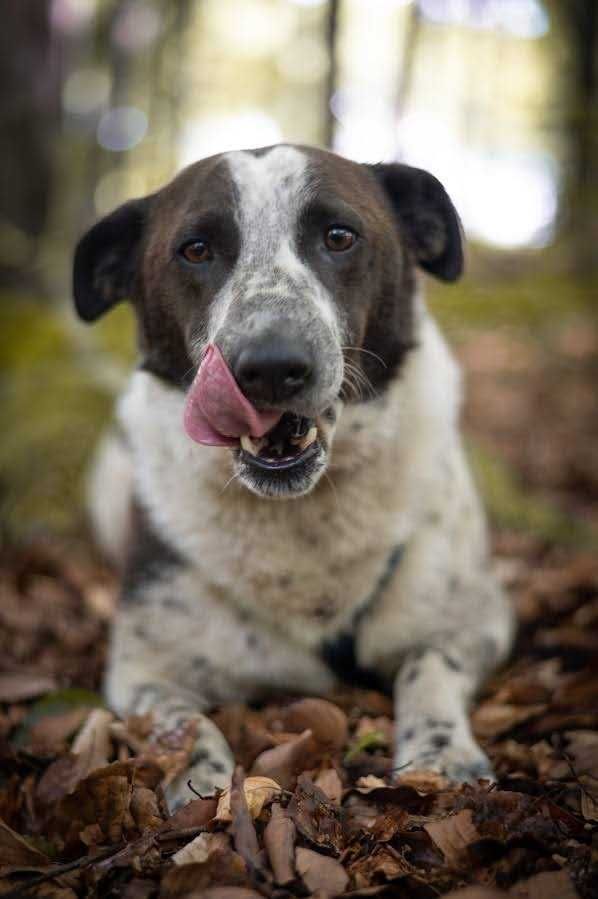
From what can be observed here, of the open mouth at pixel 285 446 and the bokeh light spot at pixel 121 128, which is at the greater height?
the bokeh light spot at pixel 121 128

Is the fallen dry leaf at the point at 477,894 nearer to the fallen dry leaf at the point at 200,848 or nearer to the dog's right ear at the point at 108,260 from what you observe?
the fallen dry leaf at the point at 200,848

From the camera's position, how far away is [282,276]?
216 centimetres

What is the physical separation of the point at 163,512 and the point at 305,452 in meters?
0.74

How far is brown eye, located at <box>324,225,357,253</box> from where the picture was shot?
2318 mm

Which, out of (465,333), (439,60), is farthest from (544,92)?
(465,333)

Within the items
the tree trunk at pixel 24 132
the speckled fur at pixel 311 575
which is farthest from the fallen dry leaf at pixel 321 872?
the tree trunk at pixel 24 132

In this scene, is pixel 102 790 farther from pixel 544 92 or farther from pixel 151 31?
pixel 544 92

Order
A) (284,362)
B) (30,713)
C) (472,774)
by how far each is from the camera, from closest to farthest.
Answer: (284,362) → (472,774) → (30,713)

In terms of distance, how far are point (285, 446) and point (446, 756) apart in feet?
2.89

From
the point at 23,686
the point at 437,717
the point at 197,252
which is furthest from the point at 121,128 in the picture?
the point at 437,717

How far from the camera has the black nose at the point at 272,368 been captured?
1.87m

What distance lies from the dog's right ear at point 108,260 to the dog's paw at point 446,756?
1657 millimetres

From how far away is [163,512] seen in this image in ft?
8.74

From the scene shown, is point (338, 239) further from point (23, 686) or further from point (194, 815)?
point (23, 686)
